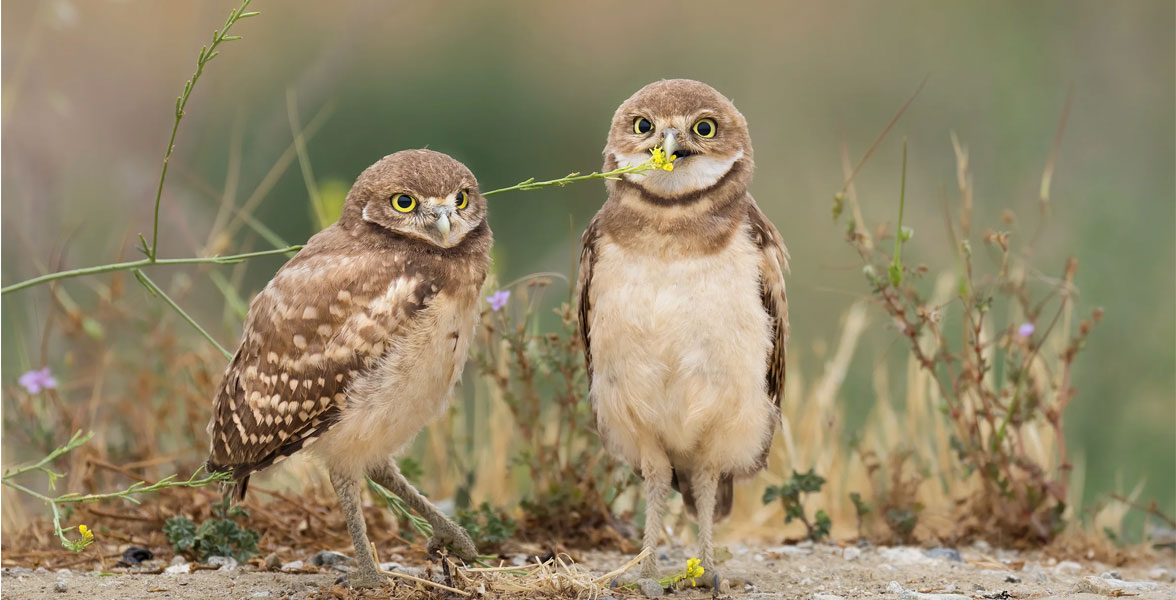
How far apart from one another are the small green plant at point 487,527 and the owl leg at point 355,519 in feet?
2.58

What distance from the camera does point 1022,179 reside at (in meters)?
10.3

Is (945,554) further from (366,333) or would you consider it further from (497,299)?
(366,333)

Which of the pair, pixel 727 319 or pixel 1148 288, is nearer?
pixel 727 319

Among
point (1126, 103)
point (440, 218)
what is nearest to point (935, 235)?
point (1126, 103)

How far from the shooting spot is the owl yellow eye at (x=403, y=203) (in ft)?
14.3

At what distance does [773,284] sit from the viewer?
4.60m

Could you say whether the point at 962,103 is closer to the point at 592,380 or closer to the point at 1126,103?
the point at 1126,103

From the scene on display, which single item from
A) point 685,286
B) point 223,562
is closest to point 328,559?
point 223,562

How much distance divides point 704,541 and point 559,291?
5.85 m

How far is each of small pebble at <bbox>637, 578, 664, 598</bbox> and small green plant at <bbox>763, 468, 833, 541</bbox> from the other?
3.84 ft

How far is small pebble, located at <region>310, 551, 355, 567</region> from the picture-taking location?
5059mm

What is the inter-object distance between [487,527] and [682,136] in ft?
6.32

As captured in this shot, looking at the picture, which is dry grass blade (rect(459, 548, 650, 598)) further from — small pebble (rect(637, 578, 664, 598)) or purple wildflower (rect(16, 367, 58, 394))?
purple wildflower (rect(16, 367, 58, 394))

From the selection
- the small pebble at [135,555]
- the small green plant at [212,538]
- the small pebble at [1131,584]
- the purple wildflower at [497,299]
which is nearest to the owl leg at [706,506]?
the purple wildflower at [497,299]
